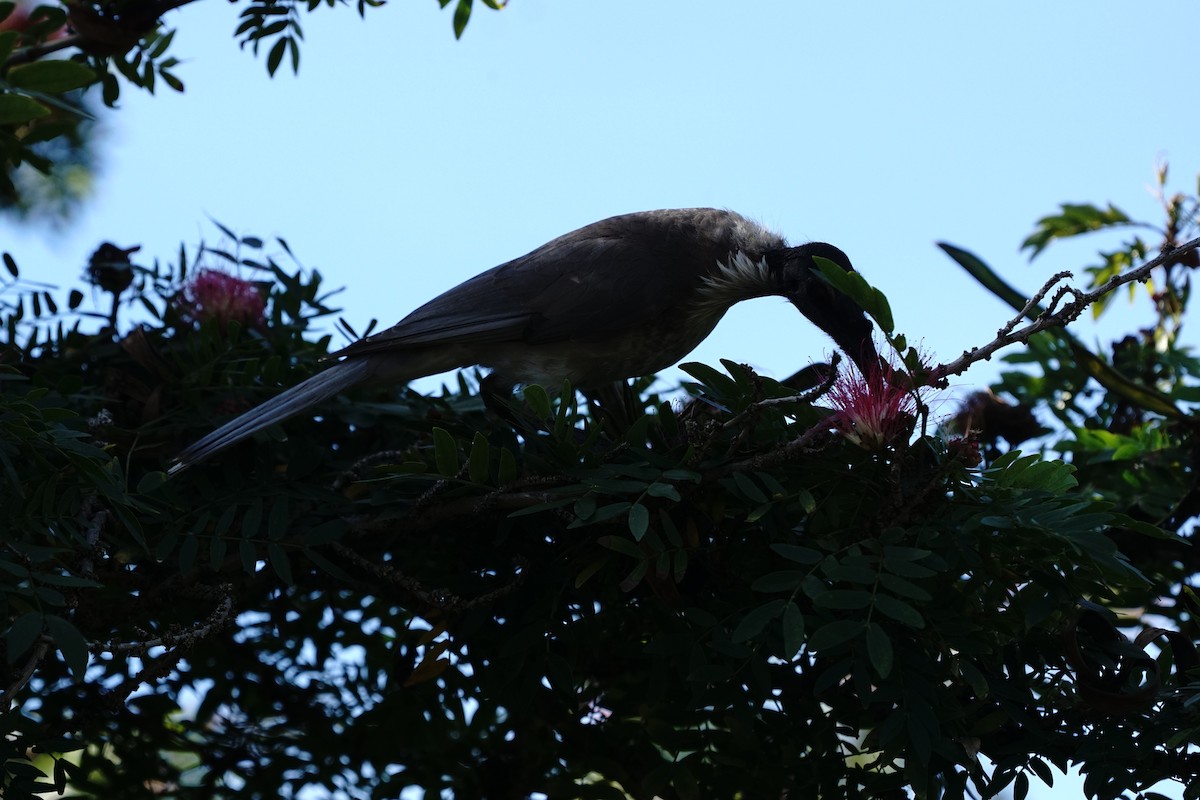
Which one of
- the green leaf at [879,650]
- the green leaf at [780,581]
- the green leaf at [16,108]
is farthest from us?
the green leaf at [780,581]

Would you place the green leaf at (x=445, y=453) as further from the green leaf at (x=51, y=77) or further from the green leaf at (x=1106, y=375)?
the green leaf at (x=1106, y=375)

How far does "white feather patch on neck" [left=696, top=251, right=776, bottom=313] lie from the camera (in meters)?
2.85

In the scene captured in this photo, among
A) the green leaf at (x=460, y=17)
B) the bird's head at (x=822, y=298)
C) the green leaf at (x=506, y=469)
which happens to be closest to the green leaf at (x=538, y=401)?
the green leaf at (x=506, y=469)

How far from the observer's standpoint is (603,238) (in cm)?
298

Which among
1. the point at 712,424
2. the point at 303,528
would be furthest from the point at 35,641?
the point at 712,424

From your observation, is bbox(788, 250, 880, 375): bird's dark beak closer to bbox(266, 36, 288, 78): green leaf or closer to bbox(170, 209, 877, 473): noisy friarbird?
bbox(170, 209, 877, 473): noisy friarbird

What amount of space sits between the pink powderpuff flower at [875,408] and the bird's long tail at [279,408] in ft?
3.47

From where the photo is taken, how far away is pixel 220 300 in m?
2.62

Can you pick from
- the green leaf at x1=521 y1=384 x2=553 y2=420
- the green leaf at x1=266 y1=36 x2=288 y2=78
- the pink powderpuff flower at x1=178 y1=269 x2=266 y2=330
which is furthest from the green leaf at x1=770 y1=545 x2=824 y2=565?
the green leaf at x1=266 y1=36 x2=288 y2=78

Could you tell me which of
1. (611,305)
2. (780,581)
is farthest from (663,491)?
(611,305)

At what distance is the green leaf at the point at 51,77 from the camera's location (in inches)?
62.8

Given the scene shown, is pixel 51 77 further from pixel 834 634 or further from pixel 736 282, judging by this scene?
pixel 736 282

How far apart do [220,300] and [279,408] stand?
0.46 m

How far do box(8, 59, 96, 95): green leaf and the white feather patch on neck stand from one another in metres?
1.58
